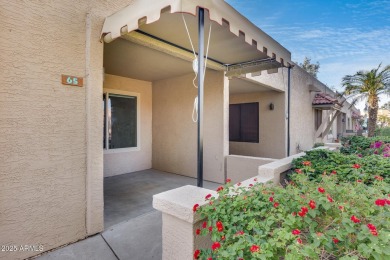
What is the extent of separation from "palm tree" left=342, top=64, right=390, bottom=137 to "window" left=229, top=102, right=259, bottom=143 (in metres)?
7.38

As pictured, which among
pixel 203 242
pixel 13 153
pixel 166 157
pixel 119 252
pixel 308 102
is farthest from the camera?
pixel 308 102

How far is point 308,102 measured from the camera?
11789 mm

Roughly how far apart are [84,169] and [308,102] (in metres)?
11.8

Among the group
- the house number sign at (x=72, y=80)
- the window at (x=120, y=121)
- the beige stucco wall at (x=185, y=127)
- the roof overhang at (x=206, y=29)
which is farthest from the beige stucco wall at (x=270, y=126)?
the house number sign at (x=72, y=80)

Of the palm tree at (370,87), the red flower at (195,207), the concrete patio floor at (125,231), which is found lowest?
the concrete patio floor at (125,231)

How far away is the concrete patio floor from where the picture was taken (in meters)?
2.99

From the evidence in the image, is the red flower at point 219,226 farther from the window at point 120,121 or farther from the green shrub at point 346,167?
the window at point 120,121

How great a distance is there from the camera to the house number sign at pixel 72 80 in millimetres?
3170

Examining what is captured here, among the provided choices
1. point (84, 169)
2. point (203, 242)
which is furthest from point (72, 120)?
point (203, 242)

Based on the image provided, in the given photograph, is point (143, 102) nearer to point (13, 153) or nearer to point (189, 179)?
point (189, 179)

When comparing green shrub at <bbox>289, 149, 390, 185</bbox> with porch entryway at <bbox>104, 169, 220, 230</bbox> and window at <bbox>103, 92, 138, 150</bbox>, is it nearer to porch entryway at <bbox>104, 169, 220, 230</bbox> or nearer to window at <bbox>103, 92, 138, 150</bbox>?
porch entryway at <bbox>104, 169, 220, 230</bbox>

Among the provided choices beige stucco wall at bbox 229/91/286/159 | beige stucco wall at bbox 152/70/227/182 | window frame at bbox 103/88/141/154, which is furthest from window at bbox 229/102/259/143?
window frame at bbox 103/88/141/154

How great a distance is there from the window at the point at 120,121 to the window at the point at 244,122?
513cm

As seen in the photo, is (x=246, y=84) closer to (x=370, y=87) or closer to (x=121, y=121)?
(x=121, y=121)
